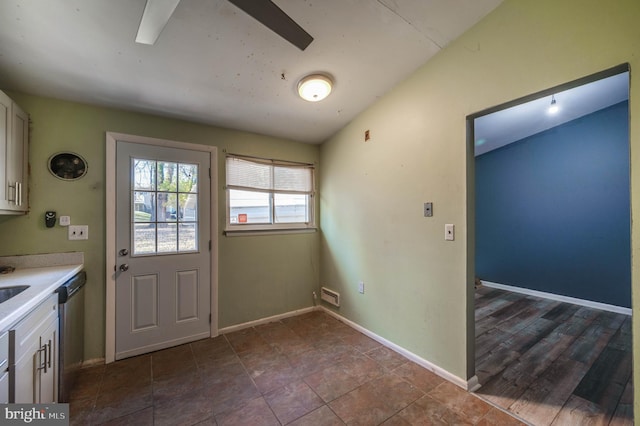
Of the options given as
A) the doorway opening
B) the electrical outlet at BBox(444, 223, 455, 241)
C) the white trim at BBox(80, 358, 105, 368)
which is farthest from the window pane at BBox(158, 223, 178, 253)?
the doorway opening

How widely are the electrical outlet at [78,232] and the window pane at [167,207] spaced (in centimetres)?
54

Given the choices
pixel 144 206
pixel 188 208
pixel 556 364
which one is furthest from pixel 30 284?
pixel 556 364

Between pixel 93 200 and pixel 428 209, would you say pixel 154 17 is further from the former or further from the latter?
pixel 428 209

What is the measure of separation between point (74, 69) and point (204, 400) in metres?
2.52

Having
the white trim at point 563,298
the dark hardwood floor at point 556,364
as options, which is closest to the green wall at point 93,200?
the dark hardwood floor at point 556,364

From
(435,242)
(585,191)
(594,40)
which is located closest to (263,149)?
(435,242)

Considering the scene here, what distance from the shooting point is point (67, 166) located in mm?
2119

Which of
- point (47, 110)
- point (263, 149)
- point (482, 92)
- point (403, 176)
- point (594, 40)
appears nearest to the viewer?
point (594, 40)

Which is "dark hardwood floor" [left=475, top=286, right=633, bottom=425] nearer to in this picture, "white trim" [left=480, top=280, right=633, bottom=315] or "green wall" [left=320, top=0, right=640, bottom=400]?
"white trim" [left=480, top=280, right=633, bottom=315]

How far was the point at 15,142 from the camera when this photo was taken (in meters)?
1.78

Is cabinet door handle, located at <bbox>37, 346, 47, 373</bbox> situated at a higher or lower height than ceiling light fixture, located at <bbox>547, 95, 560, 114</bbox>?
lower

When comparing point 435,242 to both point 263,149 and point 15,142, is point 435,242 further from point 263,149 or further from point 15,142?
point 15,142
